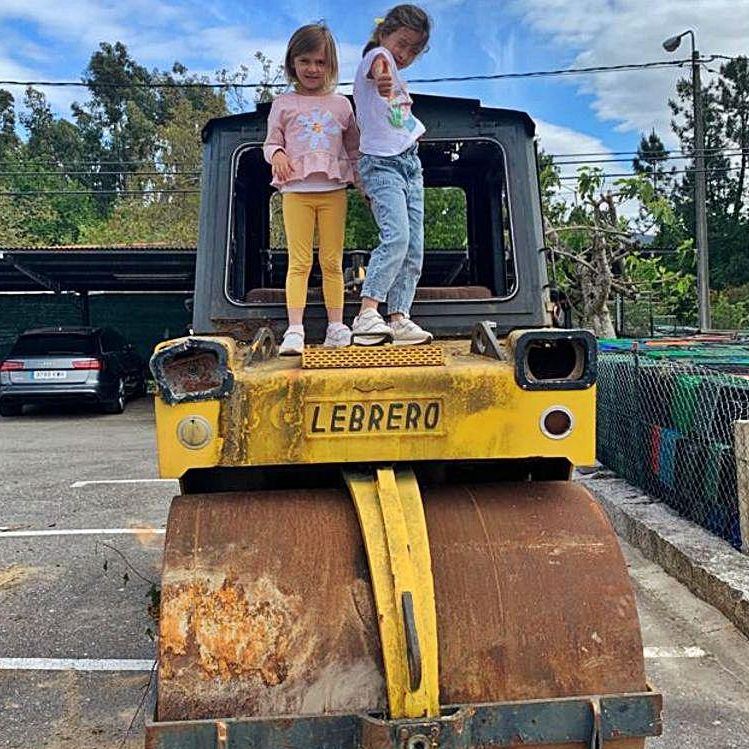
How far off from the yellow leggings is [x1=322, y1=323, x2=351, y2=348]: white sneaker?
0.45 ft

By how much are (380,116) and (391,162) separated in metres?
0.19

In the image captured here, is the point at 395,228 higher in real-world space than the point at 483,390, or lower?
higher

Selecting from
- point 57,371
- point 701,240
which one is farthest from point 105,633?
point 701,240

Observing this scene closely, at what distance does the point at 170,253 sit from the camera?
16375 mm

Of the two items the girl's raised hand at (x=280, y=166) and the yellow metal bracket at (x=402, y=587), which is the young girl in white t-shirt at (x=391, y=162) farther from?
the yellow metal bracket at (x=402, y=587)

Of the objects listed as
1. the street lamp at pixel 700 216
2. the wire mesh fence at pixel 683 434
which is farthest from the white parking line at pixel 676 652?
the street lamp at pixel 700 216

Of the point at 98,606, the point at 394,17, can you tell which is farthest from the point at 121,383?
the point at 394,17

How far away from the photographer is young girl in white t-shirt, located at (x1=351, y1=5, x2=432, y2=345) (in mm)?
3562

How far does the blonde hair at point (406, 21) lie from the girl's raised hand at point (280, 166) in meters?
0.64

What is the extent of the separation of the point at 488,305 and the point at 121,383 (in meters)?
13.4

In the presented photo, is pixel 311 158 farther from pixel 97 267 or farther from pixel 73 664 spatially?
pixel 97 267

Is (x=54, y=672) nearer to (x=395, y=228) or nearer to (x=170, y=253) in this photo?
(x=395, y=228)

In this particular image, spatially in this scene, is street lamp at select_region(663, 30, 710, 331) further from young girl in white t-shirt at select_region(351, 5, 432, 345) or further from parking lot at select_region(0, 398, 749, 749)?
young girl in white t-shirt at select_region(351, 5, 432, 345)

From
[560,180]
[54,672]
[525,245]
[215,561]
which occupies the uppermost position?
[560,180]
